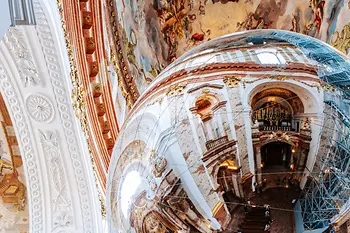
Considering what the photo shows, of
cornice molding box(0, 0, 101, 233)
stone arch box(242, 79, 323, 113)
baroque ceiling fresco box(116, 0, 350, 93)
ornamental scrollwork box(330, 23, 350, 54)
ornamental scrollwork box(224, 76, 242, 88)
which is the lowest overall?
stone arch box(242, 79, 323, 113)

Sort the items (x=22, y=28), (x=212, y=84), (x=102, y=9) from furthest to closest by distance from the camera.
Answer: (x=22, y=28), (x=102, y=9), (x=212, y=84)

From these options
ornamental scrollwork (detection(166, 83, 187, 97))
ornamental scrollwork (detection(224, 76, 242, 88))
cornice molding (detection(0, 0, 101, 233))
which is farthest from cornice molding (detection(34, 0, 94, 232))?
ornamental scrollwork (detection(224, 76, 242, 88))

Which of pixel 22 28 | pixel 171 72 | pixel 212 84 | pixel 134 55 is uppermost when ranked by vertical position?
pixel 22 28

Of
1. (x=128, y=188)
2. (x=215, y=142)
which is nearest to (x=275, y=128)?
(x=215, y=142)

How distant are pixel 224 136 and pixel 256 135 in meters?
0.08

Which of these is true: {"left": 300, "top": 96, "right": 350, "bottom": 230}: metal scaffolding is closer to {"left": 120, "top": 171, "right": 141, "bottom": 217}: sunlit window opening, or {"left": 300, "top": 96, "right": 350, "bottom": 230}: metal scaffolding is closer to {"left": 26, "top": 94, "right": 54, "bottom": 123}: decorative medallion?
{"left": 120, "top": 171, "right": 141, "bottom": 217}: sunlit window opening

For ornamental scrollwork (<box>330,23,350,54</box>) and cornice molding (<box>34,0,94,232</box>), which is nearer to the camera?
ornamental scrollwork (<box>330,23,350,54</box>)

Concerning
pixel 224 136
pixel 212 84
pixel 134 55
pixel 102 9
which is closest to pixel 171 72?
pixel 212 84

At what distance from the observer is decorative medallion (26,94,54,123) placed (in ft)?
17.1

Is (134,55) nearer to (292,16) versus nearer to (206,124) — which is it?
(292,16)

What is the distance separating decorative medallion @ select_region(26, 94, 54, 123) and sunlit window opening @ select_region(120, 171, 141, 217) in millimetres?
4192

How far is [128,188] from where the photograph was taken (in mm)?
1209

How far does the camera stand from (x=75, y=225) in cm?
536

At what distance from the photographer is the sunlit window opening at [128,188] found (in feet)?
3.86
